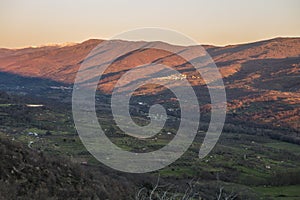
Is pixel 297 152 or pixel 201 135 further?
pixel 201 135

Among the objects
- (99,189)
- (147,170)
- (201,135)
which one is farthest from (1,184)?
(201,135)

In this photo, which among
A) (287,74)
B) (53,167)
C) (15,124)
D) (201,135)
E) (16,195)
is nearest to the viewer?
(16,195)

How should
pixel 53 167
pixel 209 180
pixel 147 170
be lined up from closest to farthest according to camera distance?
1. pixel 53 167
2. pixel 147 170
3. pixel 209 180

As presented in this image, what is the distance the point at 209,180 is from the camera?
53750 millimetres

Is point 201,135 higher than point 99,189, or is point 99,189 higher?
point 99,189

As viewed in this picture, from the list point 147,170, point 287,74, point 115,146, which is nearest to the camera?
point 147,170

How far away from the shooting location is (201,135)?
90.9 metres

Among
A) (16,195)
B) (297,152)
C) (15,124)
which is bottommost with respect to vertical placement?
(297,152)

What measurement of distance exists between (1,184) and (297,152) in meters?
66.8

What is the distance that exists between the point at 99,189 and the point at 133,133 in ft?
190

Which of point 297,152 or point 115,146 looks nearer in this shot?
point 115,146

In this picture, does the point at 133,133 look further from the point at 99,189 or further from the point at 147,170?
the point at 99,189

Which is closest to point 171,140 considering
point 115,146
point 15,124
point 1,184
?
point 115,146

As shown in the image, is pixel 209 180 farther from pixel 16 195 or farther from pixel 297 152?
pixel 16 195
